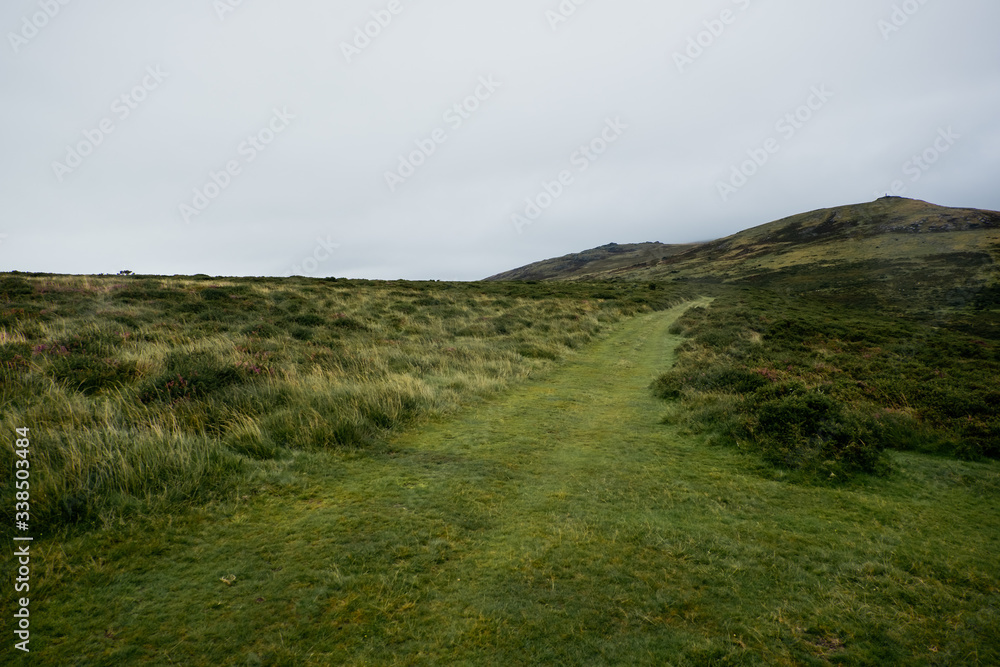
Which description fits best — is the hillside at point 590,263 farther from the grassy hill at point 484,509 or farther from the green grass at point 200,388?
the grassy hill at point 484,509

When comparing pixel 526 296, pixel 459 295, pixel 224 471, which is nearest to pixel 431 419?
pixel 224 471

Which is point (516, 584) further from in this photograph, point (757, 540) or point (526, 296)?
point (526, 296)

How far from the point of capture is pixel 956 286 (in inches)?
1810

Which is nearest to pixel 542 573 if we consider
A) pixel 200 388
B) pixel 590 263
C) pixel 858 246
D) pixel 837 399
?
pixel 200 388

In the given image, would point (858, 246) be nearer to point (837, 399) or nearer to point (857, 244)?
point (857, 244)

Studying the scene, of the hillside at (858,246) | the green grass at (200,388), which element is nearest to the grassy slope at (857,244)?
the hillside at (858,246)

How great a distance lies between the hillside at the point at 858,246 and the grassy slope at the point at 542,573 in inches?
2528

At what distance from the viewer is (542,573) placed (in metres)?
3.95

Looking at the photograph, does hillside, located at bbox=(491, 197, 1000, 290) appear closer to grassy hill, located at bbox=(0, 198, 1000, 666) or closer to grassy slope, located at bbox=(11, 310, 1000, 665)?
grassy hill, located at bbox=(0, 198, 1000, 666)

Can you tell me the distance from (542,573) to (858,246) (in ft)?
329

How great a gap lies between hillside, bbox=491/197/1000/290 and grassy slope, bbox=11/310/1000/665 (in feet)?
211

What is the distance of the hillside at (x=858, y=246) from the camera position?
60.5m

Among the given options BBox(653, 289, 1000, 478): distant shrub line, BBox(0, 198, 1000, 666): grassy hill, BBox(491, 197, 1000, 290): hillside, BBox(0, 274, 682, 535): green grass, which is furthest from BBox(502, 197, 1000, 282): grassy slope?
BBox(0, 274, 682, 535): green grass

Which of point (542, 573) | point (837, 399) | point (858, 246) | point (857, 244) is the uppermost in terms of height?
point (857, 244)
